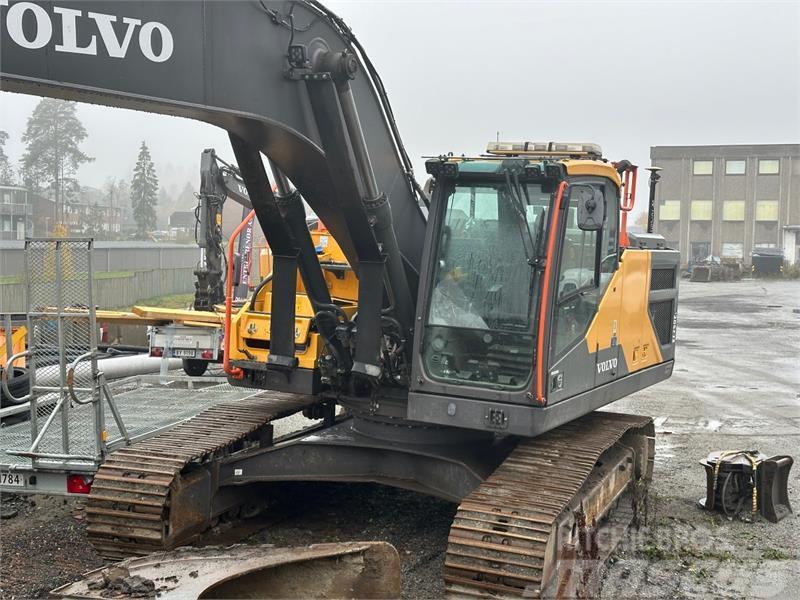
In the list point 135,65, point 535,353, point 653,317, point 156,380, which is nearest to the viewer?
point 135,65

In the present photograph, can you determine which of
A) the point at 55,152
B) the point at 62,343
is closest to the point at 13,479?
the point at 62,343

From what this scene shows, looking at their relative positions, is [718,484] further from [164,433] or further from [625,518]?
[164,433]

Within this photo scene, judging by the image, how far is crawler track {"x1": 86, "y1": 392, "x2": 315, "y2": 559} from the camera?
6.08 meters

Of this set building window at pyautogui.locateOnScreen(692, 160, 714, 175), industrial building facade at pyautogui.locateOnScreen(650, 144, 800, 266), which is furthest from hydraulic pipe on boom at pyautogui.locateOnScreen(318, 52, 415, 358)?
building window at pyautogui.locateOnScreen(692, 160, 714, 175)

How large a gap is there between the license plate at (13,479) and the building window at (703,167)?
192 feet

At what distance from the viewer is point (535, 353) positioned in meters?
5.96

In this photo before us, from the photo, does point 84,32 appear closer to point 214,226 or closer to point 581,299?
point 581,299

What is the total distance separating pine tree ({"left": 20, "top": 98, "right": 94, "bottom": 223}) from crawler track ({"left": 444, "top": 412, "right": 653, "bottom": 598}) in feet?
107

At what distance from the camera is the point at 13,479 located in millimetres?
6488

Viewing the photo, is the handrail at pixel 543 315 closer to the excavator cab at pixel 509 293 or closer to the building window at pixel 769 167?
the excavator cab at pixel 509 293

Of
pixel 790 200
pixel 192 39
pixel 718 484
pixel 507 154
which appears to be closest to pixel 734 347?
pixel 718 484

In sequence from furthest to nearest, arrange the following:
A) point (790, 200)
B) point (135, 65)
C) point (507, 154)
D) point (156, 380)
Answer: point (790, 200) → point (156, 380) → point (507, 154) → point (135, 65)

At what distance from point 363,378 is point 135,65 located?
8.85ft

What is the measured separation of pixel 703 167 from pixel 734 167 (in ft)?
5.94
